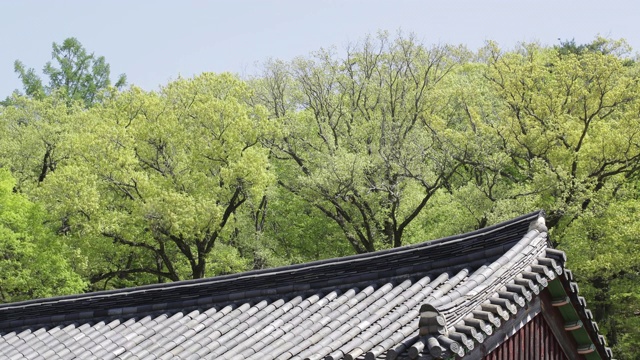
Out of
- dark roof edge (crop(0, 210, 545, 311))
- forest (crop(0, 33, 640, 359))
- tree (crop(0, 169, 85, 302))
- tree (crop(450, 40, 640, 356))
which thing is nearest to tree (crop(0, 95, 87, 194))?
forest (crop(0, 33, 640, 359))

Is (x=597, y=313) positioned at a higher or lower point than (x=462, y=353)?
lower

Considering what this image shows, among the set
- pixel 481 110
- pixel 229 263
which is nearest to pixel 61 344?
pixel 229 263

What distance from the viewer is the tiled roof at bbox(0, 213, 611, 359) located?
902cm

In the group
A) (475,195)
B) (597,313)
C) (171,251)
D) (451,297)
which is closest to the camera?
(451,297)

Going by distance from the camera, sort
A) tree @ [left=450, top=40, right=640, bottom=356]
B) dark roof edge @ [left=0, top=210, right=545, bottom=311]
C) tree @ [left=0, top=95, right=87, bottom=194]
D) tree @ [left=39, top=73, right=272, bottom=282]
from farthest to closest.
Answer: tree @ [left=0, top=95, right=87, bottom=194] < tree @ [left=39, top=73, right=272, bottom=282] < tree @ [left=450, top=40, right=640, bottom=356] < dark roof edge @ [left=0, top=210, right=545, bottom=311]

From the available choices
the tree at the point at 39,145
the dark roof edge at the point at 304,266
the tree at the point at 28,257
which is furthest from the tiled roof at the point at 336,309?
the tree at the point at 39,145

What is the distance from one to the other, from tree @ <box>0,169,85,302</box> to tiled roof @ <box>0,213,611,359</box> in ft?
63.0

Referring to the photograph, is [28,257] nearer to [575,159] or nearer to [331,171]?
[331,171]

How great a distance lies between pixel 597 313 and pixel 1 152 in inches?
1051

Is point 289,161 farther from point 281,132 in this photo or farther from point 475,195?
point 475,195

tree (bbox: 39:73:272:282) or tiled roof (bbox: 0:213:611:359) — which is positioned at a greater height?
tree (bbox: 39:73:272:282)

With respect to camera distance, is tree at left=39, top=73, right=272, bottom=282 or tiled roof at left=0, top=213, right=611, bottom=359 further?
tree at left=39, top=73, right=272, bottom=282

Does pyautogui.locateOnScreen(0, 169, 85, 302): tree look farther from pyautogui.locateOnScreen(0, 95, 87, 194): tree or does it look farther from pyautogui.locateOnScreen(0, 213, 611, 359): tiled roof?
pyautogui.locateOnScreen(0, 213, 611, 359): tiled roof

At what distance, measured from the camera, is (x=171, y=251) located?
38438mm
